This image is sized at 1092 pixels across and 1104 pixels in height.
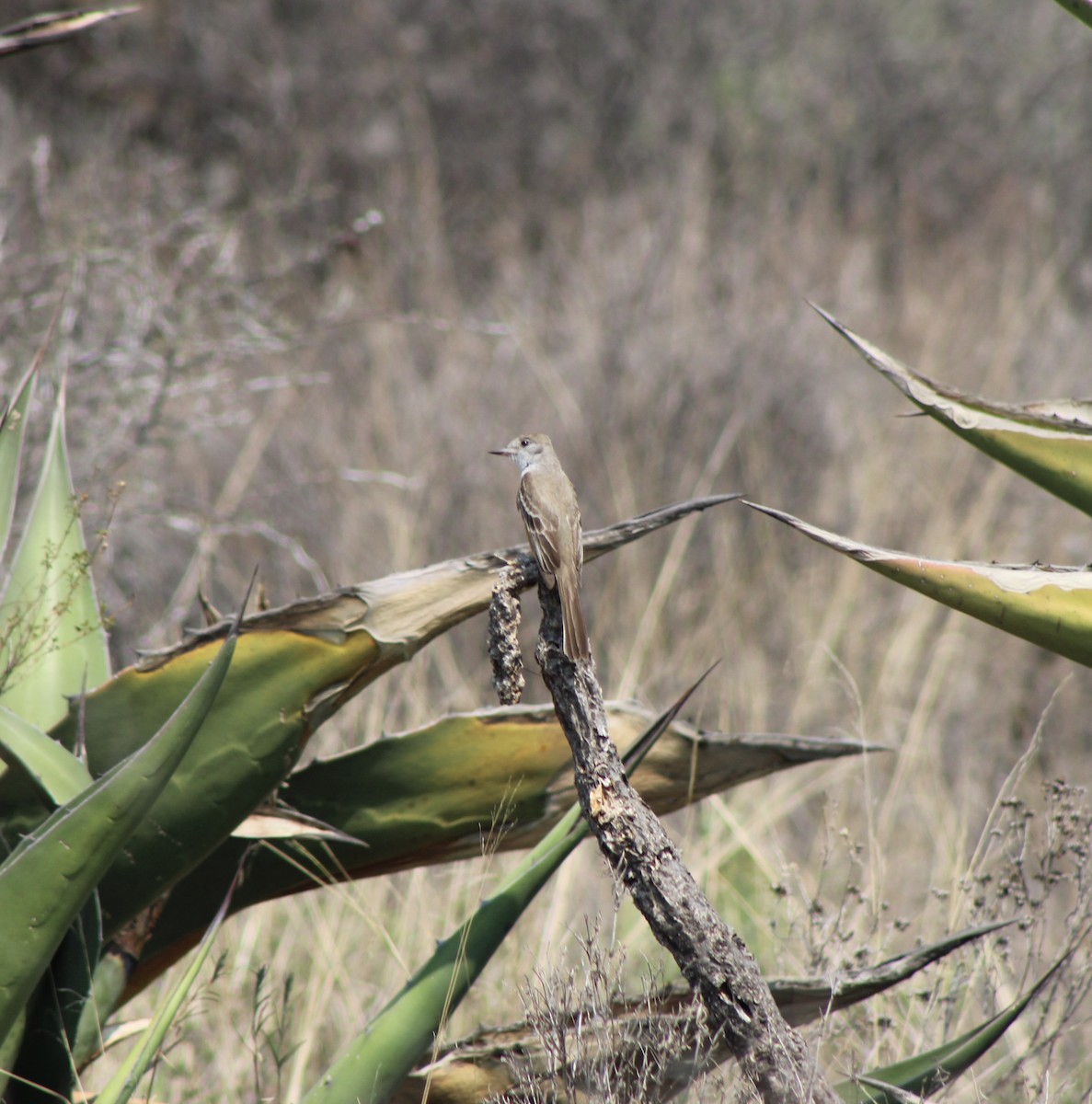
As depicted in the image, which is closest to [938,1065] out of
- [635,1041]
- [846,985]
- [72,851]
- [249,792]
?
[846,985]

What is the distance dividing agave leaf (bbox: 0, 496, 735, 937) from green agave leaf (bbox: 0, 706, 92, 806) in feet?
0.28

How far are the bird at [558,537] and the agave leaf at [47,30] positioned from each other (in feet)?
4.40

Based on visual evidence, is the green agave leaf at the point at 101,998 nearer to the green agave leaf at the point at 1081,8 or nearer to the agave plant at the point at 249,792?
the agave plant at the point at 249,792

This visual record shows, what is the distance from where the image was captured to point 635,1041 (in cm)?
203

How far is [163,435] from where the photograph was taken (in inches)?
241

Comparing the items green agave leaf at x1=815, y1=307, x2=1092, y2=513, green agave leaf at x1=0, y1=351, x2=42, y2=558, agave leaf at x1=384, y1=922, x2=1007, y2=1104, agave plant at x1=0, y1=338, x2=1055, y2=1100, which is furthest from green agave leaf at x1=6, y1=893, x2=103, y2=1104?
green agave leaf at x1=815, y1=307, x2=1092, y2=513

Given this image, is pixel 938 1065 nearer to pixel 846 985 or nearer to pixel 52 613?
pixel 846 985

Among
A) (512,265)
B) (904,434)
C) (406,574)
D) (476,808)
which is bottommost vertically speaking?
(904,434)

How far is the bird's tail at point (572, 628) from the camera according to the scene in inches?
81.8

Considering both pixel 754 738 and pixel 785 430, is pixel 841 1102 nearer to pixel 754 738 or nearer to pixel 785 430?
pixel 754 738

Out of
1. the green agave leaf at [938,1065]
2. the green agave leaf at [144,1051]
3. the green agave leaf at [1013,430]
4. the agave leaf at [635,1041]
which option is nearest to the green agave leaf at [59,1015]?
the green agave leaf at [144,1051]

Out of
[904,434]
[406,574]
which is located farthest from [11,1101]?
[904,434]

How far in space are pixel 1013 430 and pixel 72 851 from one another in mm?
1684

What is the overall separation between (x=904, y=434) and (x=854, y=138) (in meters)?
5.56
